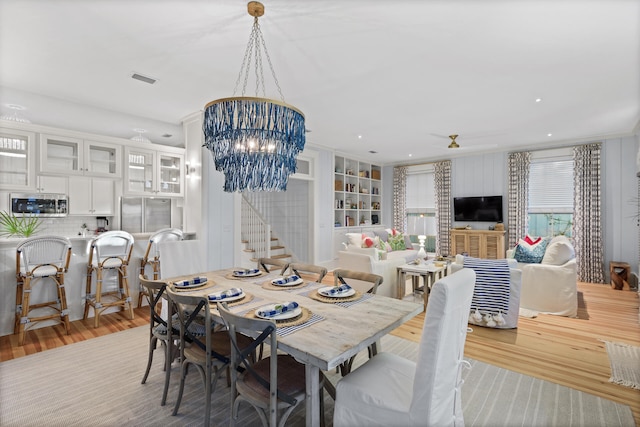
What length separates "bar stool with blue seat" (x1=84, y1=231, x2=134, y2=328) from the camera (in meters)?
3.67

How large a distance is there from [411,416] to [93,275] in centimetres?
425

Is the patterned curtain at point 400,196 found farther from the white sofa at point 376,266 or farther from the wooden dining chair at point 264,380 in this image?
the wooden dining chair at point 264,380

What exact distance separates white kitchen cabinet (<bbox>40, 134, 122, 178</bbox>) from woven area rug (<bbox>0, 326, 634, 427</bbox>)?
2237mm

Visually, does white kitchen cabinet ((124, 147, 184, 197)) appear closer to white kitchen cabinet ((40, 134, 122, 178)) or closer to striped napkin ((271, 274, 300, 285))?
white kitchen cabinet ((40, 134, 122, 178))

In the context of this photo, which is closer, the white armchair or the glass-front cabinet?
the glass-front cabinet

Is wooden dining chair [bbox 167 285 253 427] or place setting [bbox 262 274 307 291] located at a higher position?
place setting [bbox 262 274 307 291]

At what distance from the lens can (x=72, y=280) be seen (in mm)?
3807

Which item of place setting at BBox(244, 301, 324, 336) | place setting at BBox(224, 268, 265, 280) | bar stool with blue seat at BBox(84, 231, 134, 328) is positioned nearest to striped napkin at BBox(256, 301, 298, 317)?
place setting at BBox(244, 301, 324, 336)

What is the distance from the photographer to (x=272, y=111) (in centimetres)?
212

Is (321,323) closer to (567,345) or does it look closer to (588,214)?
(567,345)

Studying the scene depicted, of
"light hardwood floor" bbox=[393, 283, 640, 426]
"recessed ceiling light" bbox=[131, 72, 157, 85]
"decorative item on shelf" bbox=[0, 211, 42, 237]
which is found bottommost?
"light hardwood floor" bbox=[393, 283, 640, 426]

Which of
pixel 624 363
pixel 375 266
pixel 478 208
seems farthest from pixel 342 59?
pixel 478 208

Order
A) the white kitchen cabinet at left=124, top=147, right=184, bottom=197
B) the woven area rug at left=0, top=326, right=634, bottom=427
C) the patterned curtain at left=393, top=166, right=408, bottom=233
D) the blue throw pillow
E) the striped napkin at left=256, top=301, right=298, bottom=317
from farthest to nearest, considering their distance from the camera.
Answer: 1. the patterned curtain at left=393, top=166, right=408, bottom=233
2. the blue throw pillow
3. the white kitchen cabinet at left=124, top=147, right=184, bottom=197
4. the woven area rug at left=0, top=326, right=634, bottom=427
5. the striped napkin at left=256, top=301, right=298, bottom=317

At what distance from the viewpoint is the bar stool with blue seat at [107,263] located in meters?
3.67
